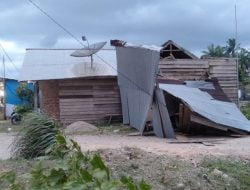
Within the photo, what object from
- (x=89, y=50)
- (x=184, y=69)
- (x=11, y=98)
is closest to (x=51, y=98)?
(x=89, y=50)

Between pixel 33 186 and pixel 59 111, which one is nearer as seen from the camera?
pixel 33 186

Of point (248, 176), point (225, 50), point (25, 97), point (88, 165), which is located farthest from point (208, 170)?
point (225, 50)

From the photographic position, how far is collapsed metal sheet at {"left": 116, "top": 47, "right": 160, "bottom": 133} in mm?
14932

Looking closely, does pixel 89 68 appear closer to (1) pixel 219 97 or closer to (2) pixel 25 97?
(1) pixel 219 97

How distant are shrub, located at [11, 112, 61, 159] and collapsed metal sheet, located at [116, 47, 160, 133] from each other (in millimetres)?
6364

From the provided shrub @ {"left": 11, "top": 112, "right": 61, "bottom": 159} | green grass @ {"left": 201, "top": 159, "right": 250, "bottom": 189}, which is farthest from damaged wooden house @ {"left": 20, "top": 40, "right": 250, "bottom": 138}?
shrub @ {"left": 11, "top": 112, "right": 61, "bottom": 159}

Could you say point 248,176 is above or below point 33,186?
below

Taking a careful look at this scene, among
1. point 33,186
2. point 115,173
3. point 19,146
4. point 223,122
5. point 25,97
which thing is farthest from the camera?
point 25,97

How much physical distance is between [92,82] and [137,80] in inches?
177

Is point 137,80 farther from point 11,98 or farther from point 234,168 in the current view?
point 11,98

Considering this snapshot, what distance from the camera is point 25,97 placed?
1122 inches

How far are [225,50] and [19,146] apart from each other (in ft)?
112

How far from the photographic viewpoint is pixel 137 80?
53.9 ft

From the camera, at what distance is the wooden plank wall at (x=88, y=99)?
20125 millimetres
